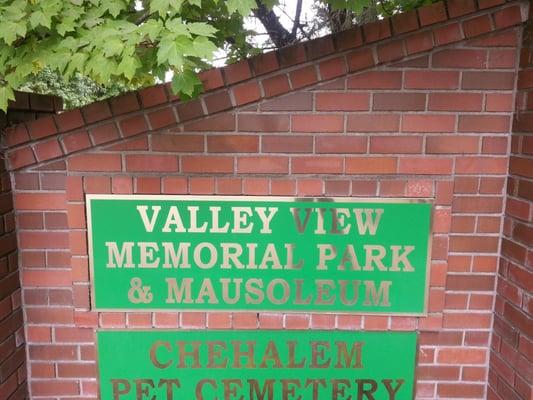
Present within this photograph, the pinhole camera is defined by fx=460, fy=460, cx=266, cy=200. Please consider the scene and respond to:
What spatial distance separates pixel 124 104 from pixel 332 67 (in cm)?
83

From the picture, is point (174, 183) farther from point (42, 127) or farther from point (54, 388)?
point (54, 388)

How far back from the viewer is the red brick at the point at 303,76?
1812mm

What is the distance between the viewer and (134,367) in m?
2.01

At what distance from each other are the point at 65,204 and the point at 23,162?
0.23 m

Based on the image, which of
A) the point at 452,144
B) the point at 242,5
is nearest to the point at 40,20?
the point at 242,5

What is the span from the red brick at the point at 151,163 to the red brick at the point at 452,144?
3.39 feet

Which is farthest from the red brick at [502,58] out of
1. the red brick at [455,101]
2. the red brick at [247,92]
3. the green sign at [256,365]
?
the green sign at [256,365]

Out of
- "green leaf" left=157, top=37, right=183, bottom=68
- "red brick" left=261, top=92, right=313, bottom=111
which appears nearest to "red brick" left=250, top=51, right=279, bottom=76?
"red brick" left=261, top=92, right=313, bottom=111

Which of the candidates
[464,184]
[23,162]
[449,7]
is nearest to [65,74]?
[23,162]

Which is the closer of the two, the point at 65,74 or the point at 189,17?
the point at 65,74

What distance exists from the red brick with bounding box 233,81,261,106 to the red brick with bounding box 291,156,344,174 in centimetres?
29

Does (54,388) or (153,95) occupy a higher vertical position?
(153,95)

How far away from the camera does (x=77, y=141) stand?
1.84m

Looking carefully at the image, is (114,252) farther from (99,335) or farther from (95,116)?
(95,116)
